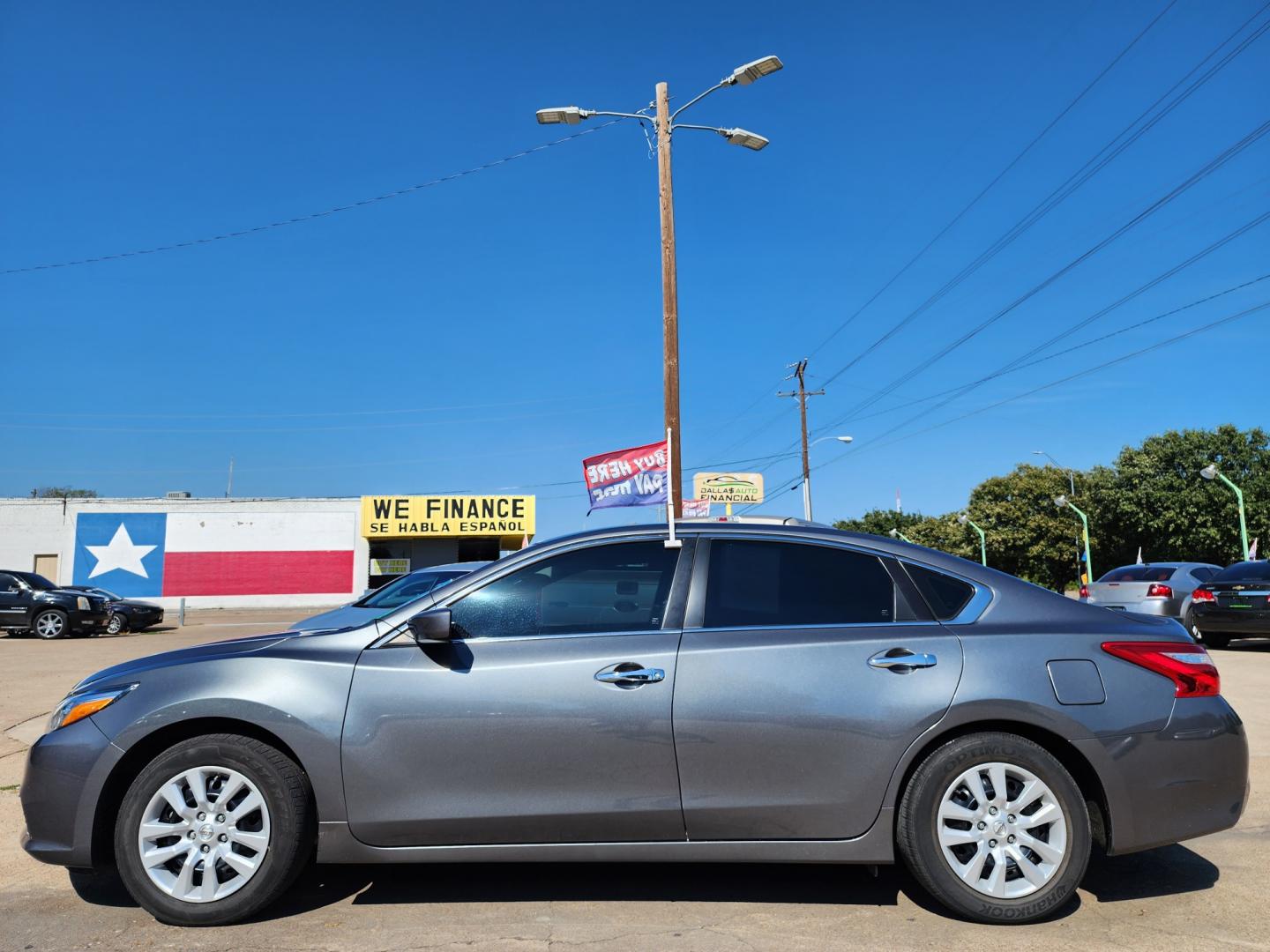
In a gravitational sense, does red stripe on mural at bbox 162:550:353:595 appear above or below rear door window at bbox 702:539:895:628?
above

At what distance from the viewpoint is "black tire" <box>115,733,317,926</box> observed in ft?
12.0

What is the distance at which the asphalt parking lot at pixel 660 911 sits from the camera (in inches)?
137

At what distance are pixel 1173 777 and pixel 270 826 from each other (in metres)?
3.57

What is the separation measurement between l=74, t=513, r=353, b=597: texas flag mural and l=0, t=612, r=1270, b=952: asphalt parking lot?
40.1 m

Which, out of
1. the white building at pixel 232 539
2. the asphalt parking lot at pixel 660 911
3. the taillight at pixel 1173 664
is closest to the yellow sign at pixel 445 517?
the white building at pixel 232 539

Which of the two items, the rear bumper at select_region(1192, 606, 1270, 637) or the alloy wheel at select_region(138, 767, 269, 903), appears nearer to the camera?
the alloy wheel at select_region(138, 767, 269, 903)

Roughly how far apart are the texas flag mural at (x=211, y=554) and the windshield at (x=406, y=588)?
113 ft

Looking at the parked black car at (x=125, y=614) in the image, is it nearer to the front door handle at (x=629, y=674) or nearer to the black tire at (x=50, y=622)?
the black tire at (x=50, y=622)

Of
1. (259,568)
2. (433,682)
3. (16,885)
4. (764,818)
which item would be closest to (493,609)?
(433,682)

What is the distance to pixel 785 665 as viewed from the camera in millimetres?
3748

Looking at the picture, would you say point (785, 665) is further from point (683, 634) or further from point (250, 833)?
point (250, 833)

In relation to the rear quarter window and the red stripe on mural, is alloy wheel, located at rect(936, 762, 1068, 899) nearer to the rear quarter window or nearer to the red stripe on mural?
the rear quarter window

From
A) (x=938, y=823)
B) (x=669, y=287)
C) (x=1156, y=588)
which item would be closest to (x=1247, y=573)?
(x=1156, y=588)

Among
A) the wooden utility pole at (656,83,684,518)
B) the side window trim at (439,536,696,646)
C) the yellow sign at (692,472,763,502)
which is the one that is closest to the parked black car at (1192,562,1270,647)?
the wooden utility pole at (656,83,684,518)
